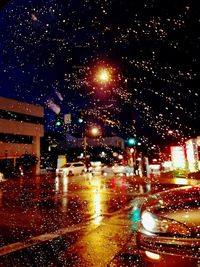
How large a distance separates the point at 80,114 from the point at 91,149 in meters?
50.7

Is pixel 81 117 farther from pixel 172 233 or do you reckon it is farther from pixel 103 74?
pixel 172 233

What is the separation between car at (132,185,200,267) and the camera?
3076 mm

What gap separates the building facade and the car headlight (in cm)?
3991

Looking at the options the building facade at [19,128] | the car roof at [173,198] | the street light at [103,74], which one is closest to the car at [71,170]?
the building facade at [19,128]

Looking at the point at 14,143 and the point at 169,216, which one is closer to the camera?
the point at 169,216

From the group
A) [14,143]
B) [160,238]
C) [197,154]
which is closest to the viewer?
[160,238]

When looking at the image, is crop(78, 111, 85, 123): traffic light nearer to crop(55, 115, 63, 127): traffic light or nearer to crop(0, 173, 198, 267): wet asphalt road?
crop(55, 115, 63, 127): traffic light

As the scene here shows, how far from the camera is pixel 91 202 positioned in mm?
11883

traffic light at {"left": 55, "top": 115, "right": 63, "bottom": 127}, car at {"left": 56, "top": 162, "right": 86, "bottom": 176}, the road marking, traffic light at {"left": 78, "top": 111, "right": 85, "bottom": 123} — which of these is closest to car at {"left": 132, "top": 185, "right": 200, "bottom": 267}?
the road marking

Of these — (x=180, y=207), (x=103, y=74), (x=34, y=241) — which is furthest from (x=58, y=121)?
(x=180, y=207)

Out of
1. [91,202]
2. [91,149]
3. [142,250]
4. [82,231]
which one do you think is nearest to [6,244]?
[82,231]

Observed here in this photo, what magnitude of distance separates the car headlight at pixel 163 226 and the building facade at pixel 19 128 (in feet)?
131

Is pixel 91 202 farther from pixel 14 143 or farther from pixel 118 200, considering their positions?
pixel 14 143

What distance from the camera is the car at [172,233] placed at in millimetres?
3076
